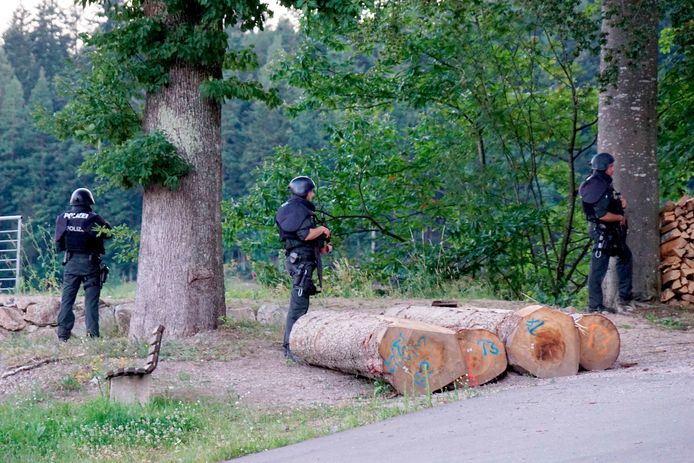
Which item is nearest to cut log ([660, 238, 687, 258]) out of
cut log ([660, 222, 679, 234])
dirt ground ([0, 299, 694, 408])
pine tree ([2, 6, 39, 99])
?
cut log ([660, 222, 679, 234])

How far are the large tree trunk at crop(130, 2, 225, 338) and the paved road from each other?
17.0 ft

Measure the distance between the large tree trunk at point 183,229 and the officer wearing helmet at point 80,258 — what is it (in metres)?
1.07

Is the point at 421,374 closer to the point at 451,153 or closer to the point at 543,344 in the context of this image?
the point at 543,344

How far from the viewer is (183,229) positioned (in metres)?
12.3

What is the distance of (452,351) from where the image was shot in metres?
9.00

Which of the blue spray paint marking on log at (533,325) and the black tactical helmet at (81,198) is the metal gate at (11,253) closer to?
the black tactical helmet at (81,198)

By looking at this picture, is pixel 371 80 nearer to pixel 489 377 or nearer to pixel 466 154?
pixel 466 154

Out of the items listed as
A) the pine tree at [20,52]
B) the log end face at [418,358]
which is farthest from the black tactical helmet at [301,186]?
the pine tree at [20,52]

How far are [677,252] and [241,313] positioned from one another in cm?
619

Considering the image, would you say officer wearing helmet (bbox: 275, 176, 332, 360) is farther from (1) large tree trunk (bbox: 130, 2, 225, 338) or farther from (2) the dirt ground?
(1) large tree trunk (bbox: 130, 2, 225, 338)

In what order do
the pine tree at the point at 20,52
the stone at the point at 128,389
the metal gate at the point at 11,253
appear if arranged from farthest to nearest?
the pine tree at the point at 20,52 < the metal gate at the point at 11,253 < the stone at the point at 128,389

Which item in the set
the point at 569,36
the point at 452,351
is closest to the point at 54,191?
the point at 569,36

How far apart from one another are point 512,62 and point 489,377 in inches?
399

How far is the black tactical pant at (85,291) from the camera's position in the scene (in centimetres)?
1327
